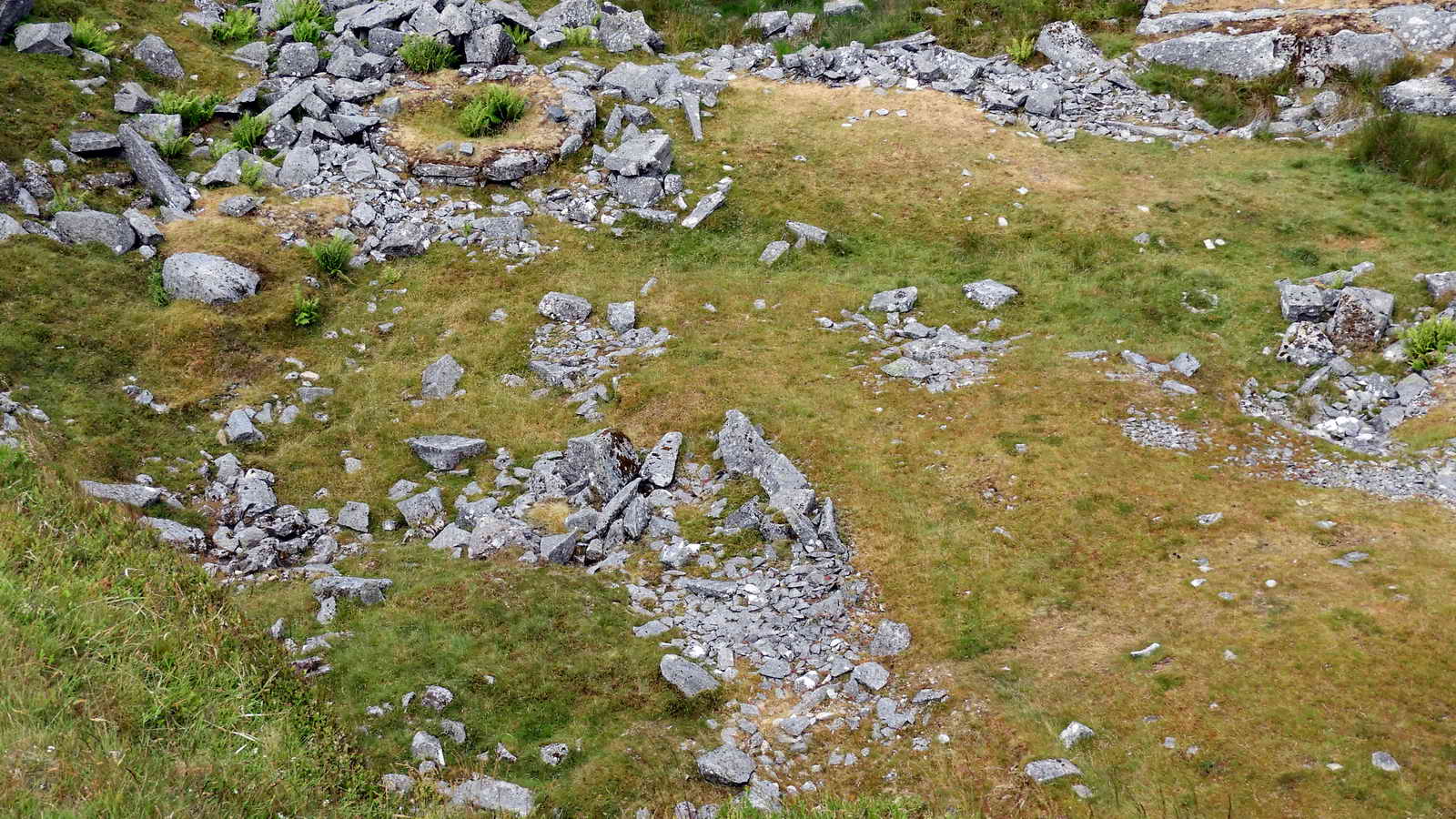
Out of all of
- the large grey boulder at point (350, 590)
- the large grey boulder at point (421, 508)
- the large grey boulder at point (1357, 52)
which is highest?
the large grey boulder at point (1357, 52)

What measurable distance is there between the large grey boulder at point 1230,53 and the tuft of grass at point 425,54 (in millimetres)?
18995

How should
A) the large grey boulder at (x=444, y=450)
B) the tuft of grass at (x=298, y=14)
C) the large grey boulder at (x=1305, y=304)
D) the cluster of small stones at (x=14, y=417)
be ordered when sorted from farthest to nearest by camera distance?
1. the tuft of grass at (x=298, y=14)
2. the large grey boulder at (x=1305, y=304)
3. the large grey boulder at (x=444, y=450)
4. the cluster of small stones at (x=14, y=417)

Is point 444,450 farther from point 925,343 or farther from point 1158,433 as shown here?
point 1158,433

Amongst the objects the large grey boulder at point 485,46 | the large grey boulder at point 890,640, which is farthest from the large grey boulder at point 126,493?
the large grey boulder at point 485,46

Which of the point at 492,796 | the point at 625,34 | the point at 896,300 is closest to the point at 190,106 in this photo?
the point at 625,34

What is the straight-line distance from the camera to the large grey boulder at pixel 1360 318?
15.3 metres

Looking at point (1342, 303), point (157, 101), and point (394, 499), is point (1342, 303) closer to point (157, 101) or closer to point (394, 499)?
point (394, 499)

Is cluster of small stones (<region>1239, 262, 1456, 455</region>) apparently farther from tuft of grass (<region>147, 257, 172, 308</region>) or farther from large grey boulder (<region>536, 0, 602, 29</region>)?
large grey boulder (<region>536, 0, 602, 29</region>)

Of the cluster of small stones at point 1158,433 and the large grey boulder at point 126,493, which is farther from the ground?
the cluster of small stones at point 1158,433

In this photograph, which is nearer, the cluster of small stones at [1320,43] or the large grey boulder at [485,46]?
the cluster of small stones at [1320,43]

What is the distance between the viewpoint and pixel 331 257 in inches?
715

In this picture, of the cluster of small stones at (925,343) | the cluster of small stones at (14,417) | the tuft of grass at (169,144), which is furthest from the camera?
the tuft of grass at (169,144)

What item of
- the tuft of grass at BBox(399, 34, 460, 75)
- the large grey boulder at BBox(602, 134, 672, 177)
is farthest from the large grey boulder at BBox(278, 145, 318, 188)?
the large grey boulder at BBox(602, 134, 672, 177)

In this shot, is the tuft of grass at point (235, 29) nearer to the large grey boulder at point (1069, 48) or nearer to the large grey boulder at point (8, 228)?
the large grey boulder at point (8, 228)
